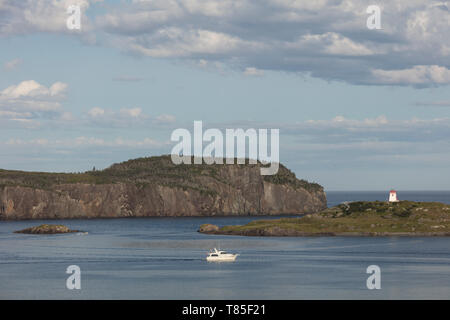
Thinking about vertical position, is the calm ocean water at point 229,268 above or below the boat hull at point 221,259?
below

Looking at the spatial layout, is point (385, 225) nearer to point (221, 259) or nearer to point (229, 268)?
point (221, 259)

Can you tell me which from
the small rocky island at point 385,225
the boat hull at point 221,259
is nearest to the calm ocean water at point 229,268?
the boat hull at point 221,259

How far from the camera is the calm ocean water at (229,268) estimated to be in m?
98.5

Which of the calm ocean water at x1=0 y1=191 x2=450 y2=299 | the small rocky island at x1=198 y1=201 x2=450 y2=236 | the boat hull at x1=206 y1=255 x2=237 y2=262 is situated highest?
the small rocky island at x1=198 y1=201 x2=450 y2=236

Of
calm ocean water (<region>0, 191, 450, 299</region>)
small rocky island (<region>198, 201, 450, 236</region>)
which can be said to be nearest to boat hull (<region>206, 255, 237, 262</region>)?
calm ocean water (<region>0, 191, 450, 299</region>)

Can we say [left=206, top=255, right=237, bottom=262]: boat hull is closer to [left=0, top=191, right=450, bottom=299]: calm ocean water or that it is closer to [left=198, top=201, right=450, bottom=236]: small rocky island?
[left=0, top=191, right=450, bottom=299]: calm ocean water

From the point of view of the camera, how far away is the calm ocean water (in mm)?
98500

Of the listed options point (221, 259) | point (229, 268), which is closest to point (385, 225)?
point (221, 259)

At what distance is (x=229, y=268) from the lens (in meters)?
127

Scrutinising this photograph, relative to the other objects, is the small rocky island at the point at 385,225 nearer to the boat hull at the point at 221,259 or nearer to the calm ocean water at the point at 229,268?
the calm ocean water at the point at 229,268

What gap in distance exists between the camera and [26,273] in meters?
120

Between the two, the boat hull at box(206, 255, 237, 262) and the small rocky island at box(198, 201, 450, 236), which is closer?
the boat hull at box(206, 255, 237, 262)
